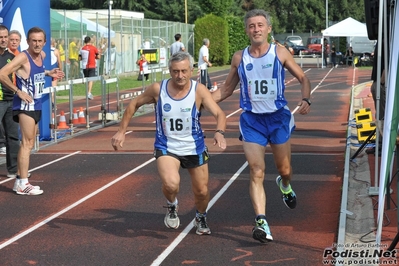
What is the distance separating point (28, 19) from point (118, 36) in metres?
26.8

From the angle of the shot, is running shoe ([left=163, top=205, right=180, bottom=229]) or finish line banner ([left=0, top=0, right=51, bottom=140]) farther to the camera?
finish line banner ([left=0, top=0, right=51, bottom=140])

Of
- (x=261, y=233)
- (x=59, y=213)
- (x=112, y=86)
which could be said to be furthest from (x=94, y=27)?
(x=261, y=233)

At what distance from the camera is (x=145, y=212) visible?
933 cm

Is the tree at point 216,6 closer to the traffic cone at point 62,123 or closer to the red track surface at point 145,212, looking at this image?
the traffic cone at point 62,123

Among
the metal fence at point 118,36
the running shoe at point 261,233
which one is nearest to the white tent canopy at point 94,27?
the metal fence at point 118,36

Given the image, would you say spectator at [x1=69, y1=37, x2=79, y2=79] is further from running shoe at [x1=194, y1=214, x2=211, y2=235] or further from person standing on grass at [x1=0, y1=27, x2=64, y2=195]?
running shoe at [x1=194, y1=214, x2=211, y2=235]

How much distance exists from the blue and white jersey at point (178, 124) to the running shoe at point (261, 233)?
0.89 metres

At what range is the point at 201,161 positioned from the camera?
7930 mm

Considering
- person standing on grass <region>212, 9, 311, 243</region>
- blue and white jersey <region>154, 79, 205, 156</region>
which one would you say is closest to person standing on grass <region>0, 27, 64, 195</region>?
blue and white jersey <region>154, 79, 205, 156</region>

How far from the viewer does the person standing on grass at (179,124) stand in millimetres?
7797

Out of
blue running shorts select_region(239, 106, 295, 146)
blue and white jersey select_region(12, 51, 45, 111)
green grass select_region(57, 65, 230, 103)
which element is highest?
blue and white jersey select_region(12, 51, 45, 111)

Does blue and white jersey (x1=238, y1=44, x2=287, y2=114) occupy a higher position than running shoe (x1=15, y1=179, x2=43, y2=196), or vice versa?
blue and white jersey (x1=238, y1=44, x2=287, y2=114)

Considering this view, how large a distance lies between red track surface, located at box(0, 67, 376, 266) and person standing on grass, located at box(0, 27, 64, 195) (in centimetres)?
29

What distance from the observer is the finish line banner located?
14.9 meters
